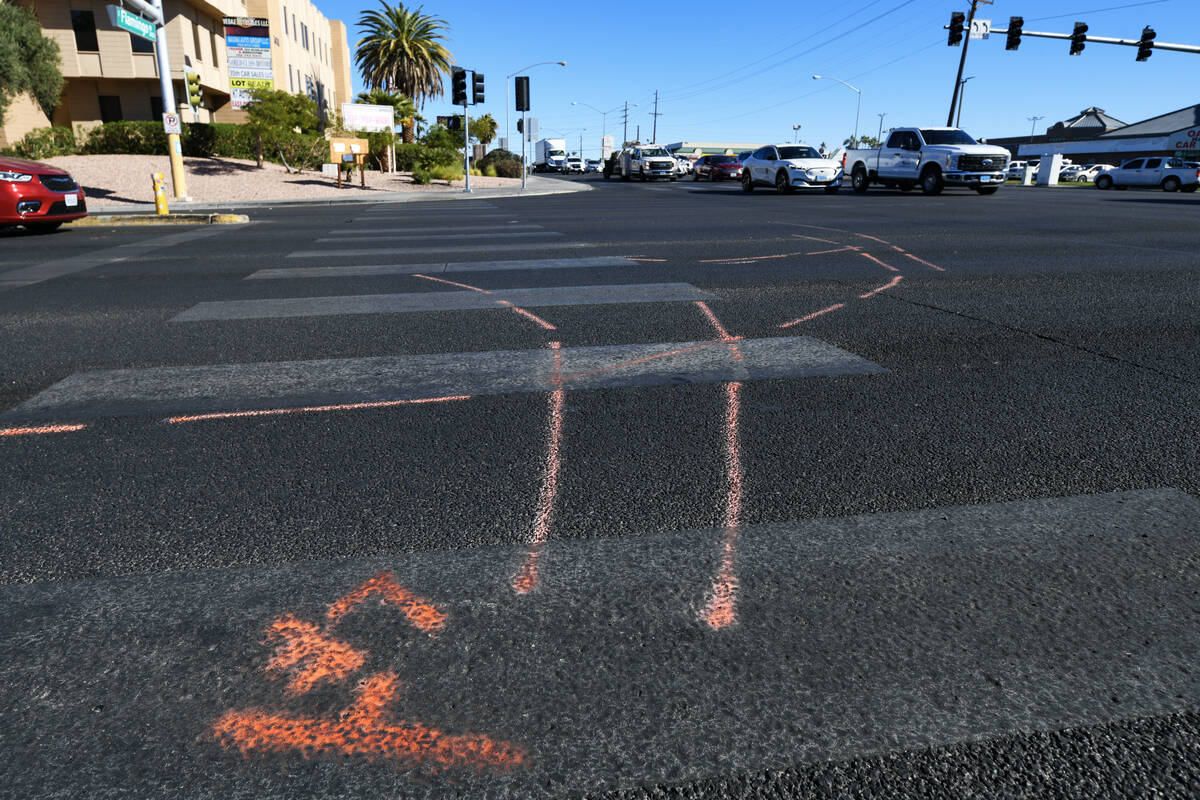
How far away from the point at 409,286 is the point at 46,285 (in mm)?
4083

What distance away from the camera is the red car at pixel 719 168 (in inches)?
1737

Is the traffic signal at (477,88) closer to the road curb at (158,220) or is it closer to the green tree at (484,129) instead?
the road curb at (158,220)

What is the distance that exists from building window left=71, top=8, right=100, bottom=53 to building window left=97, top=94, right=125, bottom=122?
7.87 feet

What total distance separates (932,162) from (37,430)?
2793 cm

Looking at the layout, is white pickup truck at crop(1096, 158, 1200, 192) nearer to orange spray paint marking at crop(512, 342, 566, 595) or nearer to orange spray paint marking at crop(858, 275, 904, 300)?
orange spray paint marking at crop(858, 275, 904, 300)

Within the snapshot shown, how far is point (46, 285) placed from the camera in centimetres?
888

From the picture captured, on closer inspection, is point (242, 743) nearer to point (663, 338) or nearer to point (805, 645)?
point (805, 645)

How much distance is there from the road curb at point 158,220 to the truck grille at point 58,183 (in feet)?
6.07

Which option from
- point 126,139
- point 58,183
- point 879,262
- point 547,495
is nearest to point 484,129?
point 126,139

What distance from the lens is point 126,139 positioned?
3459cm

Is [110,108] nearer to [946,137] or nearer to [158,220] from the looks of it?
[158,220]

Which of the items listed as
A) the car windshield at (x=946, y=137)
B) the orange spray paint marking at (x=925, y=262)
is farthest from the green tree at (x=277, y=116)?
the orange spray paint marking at (x=925, y=262)

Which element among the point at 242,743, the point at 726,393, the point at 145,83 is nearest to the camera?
the point at 242,743

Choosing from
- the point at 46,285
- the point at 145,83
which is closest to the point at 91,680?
the point at 46,285
